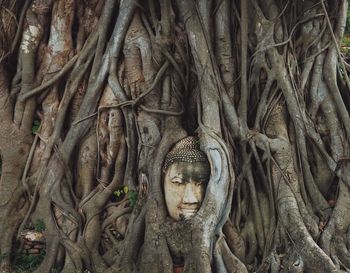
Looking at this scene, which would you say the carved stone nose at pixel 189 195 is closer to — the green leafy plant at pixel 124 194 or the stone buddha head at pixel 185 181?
the stone buddha head at pixel 185 181

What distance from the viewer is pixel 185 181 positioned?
14.6ft

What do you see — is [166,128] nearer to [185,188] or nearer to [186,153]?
[186,153]

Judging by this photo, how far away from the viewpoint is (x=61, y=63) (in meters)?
5.41

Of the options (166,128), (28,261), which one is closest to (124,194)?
(166,128)

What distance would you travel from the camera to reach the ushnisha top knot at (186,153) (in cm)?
450

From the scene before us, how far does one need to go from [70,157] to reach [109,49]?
1.24 m

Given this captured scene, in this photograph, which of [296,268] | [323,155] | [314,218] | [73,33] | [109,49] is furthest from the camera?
[73,33]

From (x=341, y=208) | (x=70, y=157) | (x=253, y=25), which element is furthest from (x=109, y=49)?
(x=341, y=208)

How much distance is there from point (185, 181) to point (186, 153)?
0.27m

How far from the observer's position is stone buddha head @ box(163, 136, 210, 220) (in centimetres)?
443

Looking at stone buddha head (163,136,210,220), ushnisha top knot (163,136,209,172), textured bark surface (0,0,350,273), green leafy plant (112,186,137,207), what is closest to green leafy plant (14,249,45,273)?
textured bark surface (0,0,350,273)

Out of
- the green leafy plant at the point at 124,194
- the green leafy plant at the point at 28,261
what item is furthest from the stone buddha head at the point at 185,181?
the green leafy plant at the point at 28,261

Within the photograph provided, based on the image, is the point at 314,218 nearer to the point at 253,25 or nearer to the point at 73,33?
the point at 253,25

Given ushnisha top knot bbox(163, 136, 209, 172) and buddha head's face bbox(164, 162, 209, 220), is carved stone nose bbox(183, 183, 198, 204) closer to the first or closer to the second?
buddha head's face bbox(164, 162, 209, 220)
